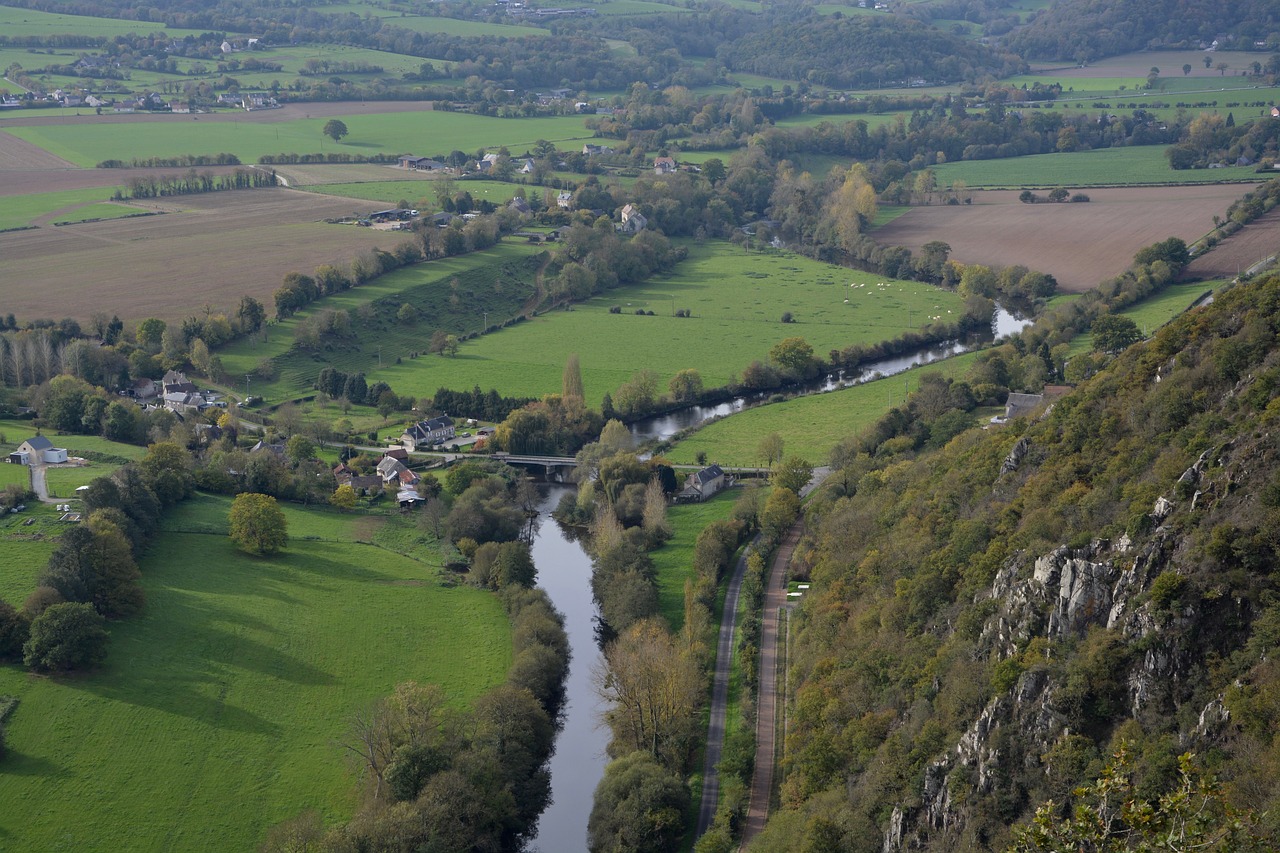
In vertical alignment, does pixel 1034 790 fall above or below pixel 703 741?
above

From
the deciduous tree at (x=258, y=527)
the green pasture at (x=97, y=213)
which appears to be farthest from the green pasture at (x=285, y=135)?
the deciduous tree at (x=258, y=527)

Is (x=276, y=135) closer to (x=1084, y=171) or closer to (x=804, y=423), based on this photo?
(x=1084, y=171)

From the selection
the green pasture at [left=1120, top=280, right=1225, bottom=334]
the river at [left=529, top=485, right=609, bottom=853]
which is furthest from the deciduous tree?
the green pasture at [left=1120, top=280, right=1225, bottom=334]

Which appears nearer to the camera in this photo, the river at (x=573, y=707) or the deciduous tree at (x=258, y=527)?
the river at (x=573, y=707)

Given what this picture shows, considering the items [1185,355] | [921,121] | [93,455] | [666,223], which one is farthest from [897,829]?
[921,121]

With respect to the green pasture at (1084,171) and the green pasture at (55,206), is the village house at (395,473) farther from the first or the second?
the green pasture at (1084,171)

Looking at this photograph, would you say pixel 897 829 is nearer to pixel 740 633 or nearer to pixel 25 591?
pixel 740 633

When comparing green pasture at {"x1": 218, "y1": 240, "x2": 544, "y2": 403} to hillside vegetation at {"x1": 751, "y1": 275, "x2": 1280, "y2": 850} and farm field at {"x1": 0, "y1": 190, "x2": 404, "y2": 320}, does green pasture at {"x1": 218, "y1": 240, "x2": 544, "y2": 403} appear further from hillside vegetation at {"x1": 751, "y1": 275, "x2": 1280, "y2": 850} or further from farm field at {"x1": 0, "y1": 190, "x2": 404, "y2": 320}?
hillside vegetation at {"x1": 751, "y1": 275, "x2": 1280, "y2": 850}
